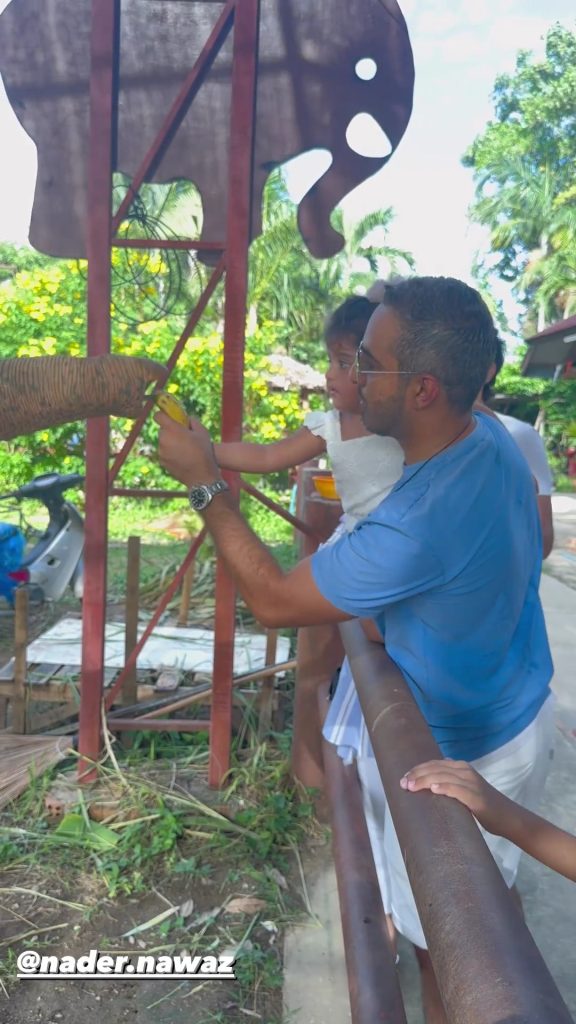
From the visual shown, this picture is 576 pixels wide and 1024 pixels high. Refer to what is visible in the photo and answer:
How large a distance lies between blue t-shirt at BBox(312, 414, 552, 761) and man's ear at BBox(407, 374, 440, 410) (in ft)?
0.30

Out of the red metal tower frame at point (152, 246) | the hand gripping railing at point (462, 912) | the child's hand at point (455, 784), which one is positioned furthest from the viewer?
the red metal tower frame at point (152, 246)

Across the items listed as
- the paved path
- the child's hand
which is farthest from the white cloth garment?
the paved path

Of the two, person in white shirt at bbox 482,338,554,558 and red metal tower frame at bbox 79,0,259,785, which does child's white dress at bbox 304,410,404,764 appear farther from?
red metal tower frame at bbox 79,0,259,785

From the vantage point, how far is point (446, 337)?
1376 millimetres

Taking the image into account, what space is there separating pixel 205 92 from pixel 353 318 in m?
1.43

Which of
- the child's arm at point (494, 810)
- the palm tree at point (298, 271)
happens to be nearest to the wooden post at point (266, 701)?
the child's arm at point (494, 810)

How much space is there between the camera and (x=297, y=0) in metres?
2.97

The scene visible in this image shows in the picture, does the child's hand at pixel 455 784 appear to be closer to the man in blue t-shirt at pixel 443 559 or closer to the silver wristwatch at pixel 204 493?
the man in blue t-shirt at pixel 443 559

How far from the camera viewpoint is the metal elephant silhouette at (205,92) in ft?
9.69

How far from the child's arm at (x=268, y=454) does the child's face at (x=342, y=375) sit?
309mm

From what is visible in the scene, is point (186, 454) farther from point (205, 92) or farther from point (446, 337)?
point (205, 92)

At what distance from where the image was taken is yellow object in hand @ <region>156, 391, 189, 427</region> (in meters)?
1.95

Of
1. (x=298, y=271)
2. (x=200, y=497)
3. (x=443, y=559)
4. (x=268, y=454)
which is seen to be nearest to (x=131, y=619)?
(x=268, y=454)

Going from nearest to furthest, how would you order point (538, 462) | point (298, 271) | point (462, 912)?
point (462, 912), point (538, 462), point (298, 271)
